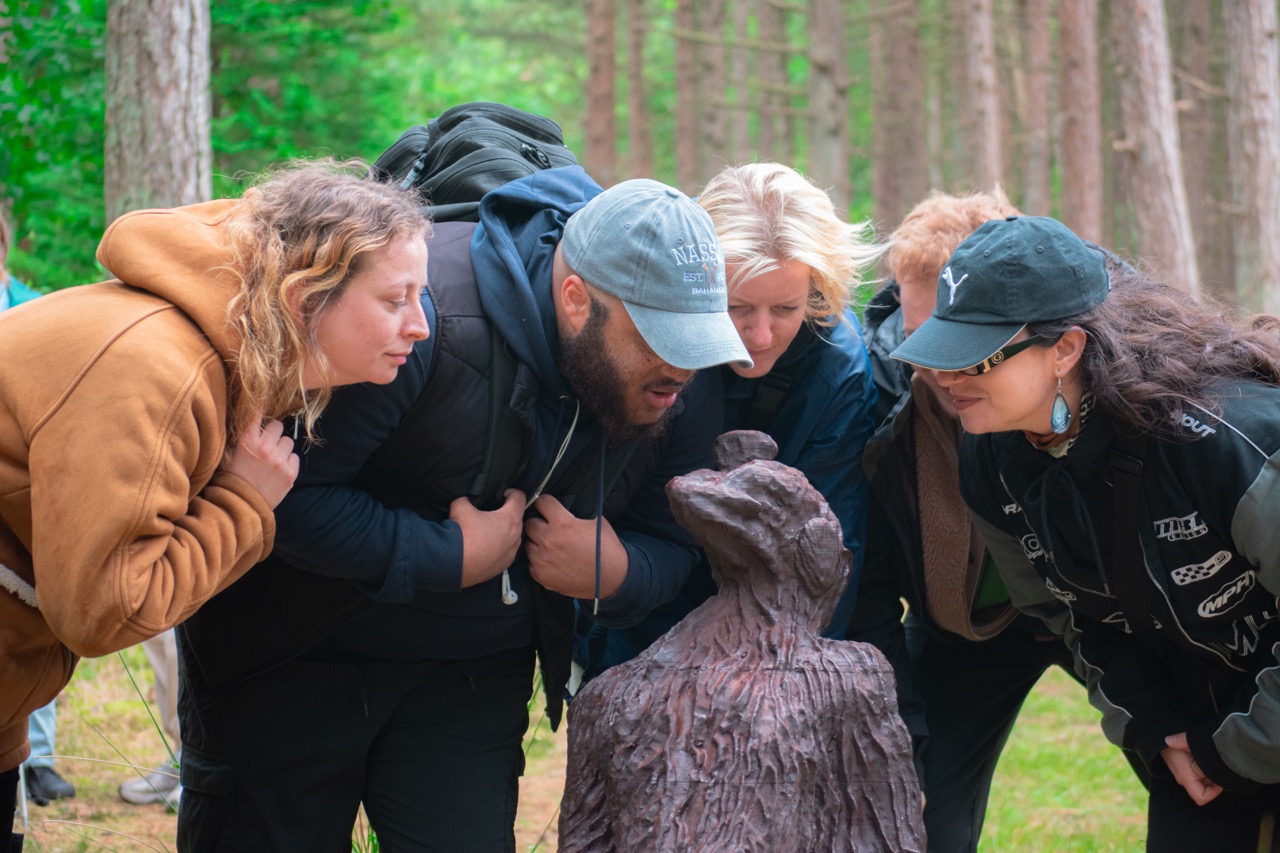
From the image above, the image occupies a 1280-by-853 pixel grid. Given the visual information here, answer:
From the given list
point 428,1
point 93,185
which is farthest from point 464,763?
point 428,1

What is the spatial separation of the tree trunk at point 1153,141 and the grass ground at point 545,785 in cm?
406

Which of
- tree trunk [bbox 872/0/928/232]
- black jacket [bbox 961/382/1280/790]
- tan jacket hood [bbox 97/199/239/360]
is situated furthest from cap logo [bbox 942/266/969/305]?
tree trunk [bbox 872/0/928/232]

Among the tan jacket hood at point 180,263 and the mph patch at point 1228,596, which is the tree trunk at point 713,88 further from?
the tan jacket hood at point 180,263

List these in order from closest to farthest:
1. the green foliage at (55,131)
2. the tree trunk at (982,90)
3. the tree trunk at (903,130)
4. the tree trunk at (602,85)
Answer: the green foliage at (55,131)
the tree trunk at (982,90)
the tree trunk at (602,85)
the tree trunk at (903,130)

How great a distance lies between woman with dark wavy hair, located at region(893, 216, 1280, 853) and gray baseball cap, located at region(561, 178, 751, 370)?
17.3 inches

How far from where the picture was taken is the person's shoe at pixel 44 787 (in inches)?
198

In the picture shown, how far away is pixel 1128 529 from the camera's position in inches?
109

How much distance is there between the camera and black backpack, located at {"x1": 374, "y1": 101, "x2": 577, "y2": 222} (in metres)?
3.13

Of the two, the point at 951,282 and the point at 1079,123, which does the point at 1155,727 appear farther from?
the point at 1079,123

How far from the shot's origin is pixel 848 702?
8.67 feet

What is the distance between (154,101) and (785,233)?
3100 mm

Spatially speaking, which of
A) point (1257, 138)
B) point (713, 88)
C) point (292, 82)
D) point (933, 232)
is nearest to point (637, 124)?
point (713, 88)

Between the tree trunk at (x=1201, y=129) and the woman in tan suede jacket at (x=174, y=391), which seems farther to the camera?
the tree trunk at (x=1201, y=129)

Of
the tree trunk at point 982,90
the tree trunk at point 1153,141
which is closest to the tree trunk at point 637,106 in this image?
the tree trunk at point 982,90
